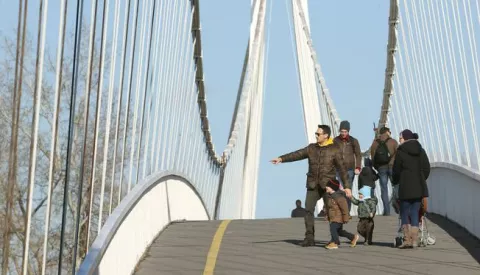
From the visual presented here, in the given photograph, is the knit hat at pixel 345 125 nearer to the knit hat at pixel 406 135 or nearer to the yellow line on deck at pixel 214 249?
the yellow line on deck at pixel 214 249

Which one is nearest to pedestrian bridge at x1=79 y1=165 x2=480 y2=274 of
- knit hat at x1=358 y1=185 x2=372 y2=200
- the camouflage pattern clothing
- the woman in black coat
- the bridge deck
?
the bridge deck

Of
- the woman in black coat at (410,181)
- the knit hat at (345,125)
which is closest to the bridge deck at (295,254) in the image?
the woman in black coat at (410,181)

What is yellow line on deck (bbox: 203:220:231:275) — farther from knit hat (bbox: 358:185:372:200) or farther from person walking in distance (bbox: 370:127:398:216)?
person walking in distance (bbox: 370:127:398:216)

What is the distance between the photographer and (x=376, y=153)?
20.2 metres

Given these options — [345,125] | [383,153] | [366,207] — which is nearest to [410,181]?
[366,207]

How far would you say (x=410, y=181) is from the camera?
48.3 feet

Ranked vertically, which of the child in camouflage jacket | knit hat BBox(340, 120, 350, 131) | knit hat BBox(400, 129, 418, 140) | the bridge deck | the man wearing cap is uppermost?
knit hat BBox(340, 120, 350, 131)

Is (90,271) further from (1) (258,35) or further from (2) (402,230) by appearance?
(1) (258,35)

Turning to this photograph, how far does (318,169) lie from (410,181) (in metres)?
1.01

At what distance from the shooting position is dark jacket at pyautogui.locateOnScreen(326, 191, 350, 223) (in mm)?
14898

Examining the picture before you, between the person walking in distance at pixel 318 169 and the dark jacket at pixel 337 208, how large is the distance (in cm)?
10

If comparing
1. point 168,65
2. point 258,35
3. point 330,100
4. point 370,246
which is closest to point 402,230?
point 370,246

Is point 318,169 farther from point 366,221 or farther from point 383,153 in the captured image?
point 383,153

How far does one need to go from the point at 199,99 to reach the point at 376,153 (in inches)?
321
